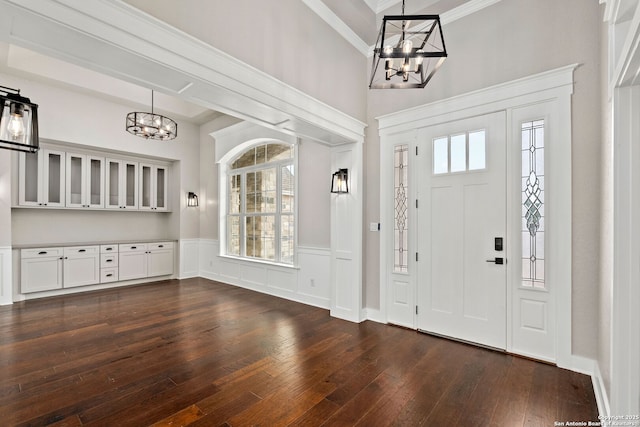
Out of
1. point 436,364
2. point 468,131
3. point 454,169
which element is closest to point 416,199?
point 454,169

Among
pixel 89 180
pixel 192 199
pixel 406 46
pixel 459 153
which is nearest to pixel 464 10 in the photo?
pixel 459 153

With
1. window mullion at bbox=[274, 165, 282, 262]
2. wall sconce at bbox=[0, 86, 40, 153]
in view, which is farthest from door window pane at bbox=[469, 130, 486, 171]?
wall sconce at bbox=[0, 86, 40, 153]

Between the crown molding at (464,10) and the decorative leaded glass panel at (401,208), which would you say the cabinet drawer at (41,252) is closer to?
the decorative leaded glass panel at (401,208)

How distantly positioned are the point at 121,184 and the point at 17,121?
14.0ft

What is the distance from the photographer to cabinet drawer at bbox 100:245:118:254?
5.72m

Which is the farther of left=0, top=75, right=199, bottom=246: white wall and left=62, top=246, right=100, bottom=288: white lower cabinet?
left=62, top=246, right=100, bottom=288: white lower cabinet

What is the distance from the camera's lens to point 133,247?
6.13 m

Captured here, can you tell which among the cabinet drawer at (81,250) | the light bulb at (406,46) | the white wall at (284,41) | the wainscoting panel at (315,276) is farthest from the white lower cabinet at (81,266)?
the light bulb at (406,46)

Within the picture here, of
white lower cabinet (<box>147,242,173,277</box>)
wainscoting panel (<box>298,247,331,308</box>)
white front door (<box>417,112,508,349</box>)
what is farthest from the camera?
white lower cabinet (<box>147,242,173,277</box>)

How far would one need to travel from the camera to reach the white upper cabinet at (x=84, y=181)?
5547 mm

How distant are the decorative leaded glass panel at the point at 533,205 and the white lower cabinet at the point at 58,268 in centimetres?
694

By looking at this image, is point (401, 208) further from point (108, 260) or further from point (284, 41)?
point (108, 260)

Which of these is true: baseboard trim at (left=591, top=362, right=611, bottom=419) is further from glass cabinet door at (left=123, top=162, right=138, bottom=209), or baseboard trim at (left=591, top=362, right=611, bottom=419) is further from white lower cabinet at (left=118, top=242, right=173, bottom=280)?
glass cabinet door at (left=123, top=162, right=138, bottom=209)

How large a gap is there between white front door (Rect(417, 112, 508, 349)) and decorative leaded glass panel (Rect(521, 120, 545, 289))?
0.18 meters
